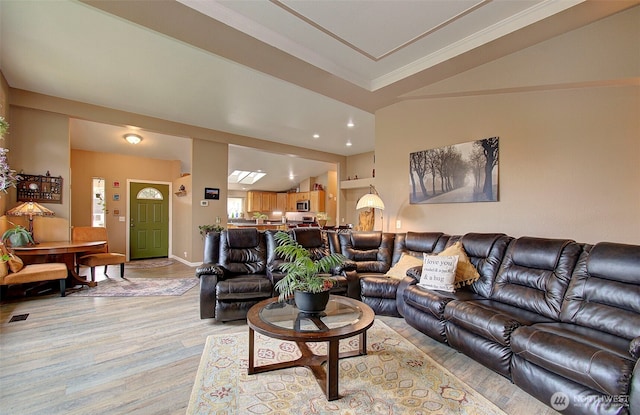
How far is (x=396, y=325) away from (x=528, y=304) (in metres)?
1.33

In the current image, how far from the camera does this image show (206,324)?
10.3ft

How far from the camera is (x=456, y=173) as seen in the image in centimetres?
369

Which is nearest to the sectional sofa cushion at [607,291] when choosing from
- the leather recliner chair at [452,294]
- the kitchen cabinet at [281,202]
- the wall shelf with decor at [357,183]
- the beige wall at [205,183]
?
the leather recliner chair at [452,294]

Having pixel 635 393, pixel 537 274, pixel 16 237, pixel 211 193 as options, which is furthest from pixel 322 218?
pixel 635 393

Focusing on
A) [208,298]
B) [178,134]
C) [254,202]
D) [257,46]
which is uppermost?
[257,46]

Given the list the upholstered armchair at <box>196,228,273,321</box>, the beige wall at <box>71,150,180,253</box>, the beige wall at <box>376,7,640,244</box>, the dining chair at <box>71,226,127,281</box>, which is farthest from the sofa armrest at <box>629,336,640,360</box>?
the beige wall at <box>71,150,180,253</box>

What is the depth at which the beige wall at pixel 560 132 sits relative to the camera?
8.13ft

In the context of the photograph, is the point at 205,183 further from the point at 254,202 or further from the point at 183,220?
the point at 254,202

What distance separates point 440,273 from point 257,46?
3206 mm

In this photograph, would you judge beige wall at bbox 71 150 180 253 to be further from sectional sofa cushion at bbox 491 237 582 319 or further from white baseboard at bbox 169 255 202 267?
sectional sofa cushion at bbox 491 237 582 319

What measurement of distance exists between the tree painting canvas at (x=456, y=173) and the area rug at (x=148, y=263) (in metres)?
6.03

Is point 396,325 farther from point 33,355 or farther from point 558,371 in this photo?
point 33,355

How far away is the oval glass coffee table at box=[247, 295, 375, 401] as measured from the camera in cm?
185

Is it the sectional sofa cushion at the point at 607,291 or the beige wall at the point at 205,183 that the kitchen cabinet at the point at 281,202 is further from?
the sectional sofa cushion at the point at 607,291
